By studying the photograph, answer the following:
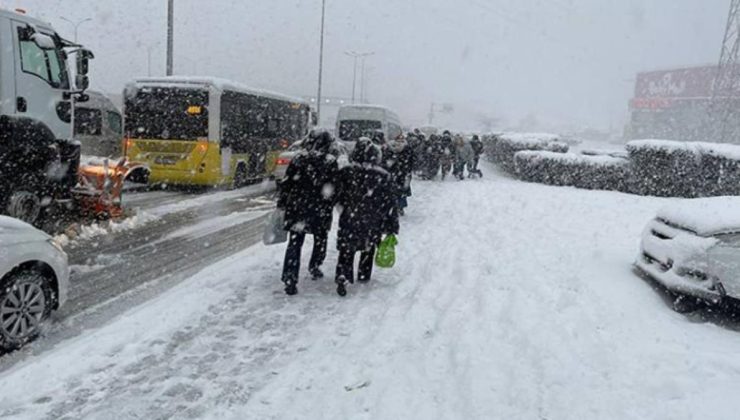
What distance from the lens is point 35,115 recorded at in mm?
8336

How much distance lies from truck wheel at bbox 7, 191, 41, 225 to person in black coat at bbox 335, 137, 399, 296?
194 inches

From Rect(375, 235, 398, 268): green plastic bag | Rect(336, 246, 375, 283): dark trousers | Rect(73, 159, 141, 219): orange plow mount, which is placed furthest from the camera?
Rect(73, 159, 141, 219): orange plow mount

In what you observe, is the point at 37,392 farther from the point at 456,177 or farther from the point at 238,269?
the point at 456,177

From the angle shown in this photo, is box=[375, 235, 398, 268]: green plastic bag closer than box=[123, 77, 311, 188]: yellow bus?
Yes

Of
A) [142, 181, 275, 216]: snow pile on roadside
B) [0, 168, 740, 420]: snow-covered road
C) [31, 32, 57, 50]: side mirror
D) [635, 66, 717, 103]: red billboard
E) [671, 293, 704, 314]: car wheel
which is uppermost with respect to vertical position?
[635, 66, 717, 103]: red billboard

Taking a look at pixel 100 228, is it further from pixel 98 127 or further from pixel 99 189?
pixel 98 127

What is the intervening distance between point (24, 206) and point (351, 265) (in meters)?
5.29

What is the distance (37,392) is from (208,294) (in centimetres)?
236

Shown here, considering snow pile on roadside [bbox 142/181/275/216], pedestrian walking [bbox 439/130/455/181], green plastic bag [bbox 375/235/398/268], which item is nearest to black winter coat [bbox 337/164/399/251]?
green plastic bag [bbox 375/235/398/268]

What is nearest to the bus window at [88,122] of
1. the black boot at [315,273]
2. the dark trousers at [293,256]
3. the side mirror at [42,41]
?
the side mirror at [42,41]

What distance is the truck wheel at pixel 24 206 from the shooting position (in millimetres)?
8109

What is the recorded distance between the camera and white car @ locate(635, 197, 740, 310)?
5805 mm

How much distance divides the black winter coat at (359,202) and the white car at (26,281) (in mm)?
2771

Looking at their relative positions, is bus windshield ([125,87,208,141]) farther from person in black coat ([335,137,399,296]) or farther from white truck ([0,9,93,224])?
person in black coat ([335,137,399,296])
